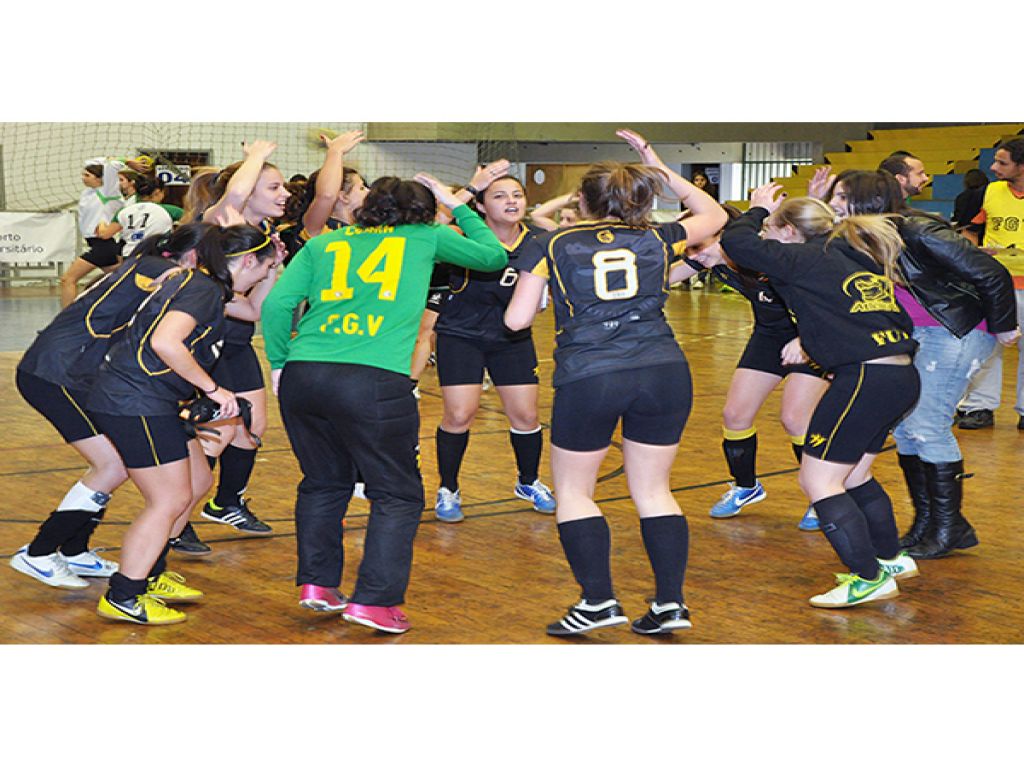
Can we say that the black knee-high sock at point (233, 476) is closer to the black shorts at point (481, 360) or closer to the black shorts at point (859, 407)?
the black shorts at point (481, 360)

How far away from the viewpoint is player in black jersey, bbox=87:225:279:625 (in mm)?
3947

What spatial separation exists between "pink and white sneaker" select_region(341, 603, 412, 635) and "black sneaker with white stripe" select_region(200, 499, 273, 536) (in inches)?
61.8

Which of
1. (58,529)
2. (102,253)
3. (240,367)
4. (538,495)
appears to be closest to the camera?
(58,529)

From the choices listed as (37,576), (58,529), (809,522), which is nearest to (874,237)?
(809,522)

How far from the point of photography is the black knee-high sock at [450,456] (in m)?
5.77

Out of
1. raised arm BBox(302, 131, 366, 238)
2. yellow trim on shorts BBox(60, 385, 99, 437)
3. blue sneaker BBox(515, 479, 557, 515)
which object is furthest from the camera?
blue sneaker BBox(515, 479, 557, 515)

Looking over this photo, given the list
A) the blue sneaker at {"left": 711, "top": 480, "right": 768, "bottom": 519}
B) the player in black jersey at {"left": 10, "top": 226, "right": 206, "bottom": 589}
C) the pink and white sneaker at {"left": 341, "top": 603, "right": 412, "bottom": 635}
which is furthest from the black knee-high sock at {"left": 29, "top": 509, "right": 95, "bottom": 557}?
the blue sneaker at {"left": 711, "top": 480, "right": 768, "bottom": 519}

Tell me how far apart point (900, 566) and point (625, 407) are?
160 centimetres

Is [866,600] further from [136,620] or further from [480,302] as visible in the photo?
[136,620]

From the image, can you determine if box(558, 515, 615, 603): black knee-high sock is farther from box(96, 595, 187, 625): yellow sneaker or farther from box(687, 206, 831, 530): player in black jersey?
box(687, 206, 831, 530): player in black jersey

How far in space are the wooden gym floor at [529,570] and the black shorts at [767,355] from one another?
0.76 meters

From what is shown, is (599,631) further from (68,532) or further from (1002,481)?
(1002,481)

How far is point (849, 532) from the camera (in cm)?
425

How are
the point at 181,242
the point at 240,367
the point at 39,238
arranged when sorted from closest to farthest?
the point at 181,242 → the point at 240,367 → the point at 39,238
